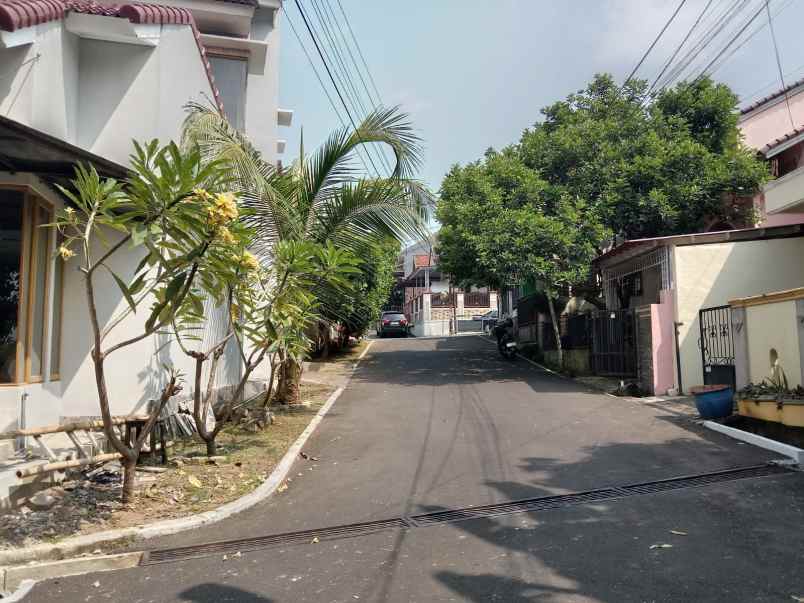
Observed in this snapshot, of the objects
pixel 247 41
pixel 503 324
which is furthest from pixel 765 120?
pixel 247 41

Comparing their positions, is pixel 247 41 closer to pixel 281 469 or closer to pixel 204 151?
pixel 204 151

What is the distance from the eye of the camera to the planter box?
24.5 feet

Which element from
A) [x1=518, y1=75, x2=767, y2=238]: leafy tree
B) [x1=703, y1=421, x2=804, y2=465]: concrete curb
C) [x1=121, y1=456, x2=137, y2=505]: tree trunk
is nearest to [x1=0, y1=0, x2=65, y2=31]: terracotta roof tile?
[x1=121, y1=456, x2=137, y2=505]: tree trunk

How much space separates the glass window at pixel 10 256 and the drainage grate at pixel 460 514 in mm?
3352

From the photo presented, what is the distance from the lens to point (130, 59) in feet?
28.6

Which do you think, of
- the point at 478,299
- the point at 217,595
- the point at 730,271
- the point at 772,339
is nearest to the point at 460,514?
the point at 217,595

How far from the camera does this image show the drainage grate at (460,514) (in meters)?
4.95

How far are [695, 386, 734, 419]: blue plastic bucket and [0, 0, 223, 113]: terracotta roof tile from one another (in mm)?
9081

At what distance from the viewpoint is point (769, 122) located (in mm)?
20469

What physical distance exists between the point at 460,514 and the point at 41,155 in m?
5.18

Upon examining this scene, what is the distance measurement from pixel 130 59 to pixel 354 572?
7675mm

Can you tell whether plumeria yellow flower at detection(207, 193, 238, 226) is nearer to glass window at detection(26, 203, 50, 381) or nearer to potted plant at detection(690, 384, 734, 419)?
glass window at detection(26, 203, 50, 381)

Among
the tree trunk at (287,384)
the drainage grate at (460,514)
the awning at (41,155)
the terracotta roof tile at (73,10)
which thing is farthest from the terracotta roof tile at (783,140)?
the awning at (41,155)

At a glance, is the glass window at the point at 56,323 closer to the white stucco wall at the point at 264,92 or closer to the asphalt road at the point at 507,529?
the asphalt road at the point at 507,529
